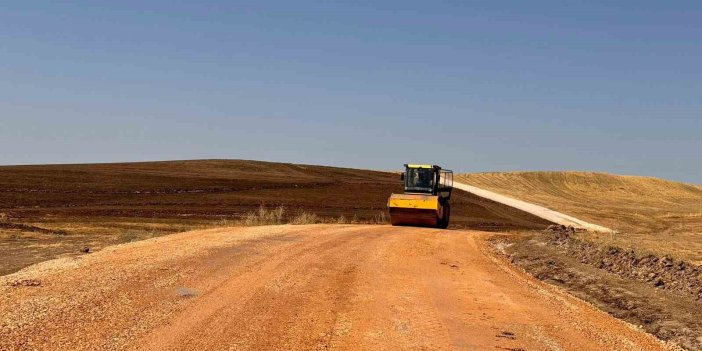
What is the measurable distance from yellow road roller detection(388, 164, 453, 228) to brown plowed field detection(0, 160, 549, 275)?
673 cm

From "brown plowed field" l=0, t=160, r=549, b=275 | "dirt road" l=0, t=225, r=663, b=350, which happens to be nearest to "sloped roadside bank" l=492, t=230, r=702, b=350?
"dirt road" l=0, t=225, r=663, b=350

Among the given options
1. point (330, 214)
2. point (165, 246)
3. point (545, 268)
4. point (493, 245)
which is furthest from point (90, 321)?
point (330, 214)

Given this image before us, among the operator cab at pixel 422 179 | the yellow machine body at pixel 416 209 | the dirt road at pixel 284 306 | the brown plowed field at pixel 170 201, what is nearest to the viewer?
the dirt road at pixel 284 306

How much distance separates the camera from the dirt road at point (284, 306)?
7434 millimetres

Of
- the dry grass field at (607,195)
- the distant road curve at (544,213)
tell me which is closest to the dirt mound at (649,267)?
the distant road curve at (544,213)

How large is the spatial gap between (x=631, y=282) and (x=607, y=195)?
81064mm

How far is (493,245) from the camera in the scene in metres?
22.2

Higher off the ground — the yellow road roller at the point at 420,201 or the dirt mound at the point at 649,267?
the yellow road roller at the point at 420,201

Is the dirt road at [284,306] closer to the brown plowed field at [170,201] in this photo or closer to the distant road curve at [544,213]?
the brown plowed field at [170,201]

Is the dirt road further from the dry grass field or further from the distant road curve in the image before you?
the dry grass field

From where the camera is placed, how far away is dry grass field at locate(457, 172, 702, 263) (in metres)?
57.8

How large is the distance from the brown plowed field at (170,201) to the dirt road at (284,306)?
12.2 meters

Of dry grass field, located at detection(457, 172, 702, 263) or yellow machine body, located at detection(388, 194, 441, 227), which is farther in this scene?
dry grass field, located at detection(457, 172, 702, 263)

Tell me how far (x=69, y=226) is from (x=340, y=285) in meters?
25.3
